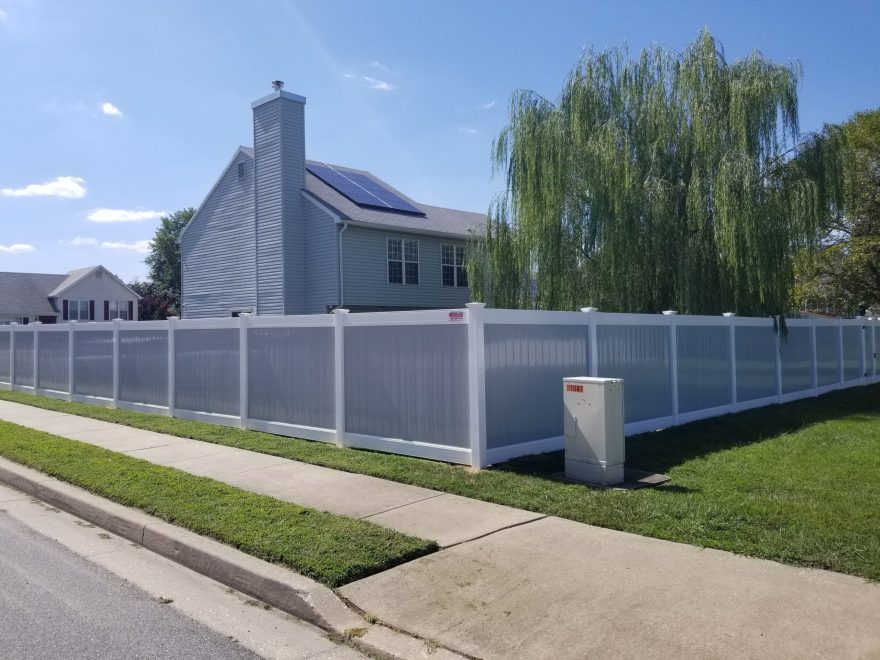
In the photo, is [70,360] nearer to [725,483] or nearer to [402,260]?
[402,260]

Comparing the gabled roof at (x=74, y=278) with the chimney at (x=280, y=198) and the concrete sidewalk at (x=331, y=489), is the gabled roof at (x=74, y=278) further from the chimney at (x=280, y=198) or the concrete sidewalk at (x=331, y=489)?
the concrete sidewalk at (x=331, y=489)

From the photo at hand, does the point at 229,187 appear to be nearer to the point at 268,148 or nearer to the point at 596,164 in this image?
the point at 268,148

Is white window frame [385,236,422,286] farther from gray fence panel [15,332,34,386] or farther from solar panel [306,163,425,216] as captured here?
gray fence panel [15,332,34,386]

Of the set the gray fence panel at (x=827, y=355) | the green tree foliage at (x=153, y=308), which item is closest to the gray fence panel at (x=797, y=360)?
the gray fence panel at (x=827, y=355)

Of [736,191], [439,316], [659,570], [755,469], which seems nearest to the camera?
[659,570]

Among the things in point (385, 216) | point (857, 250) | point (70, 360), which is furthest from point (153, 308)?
point (857, 250)

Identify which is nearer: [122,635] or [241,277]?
[122,635]

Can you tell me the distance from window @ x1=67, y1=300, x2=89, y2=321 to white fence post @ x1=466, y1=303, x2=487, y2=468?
49.2 m

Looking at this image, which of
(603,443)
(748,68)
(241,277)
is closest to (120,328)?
(241,277)

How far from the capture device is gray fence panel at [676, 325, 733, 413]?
38.7 feet

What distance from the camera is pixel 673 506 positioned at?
21.1 feet

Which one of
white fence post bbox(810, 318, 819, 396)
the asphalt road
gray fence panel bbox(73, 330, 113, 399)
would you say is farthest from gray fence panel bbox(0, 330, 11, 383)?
white fence post bbox(810, 318, 819, 396)

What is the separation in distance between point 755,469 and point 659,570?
3.76 m

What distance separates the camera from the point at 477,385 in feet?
26.9
